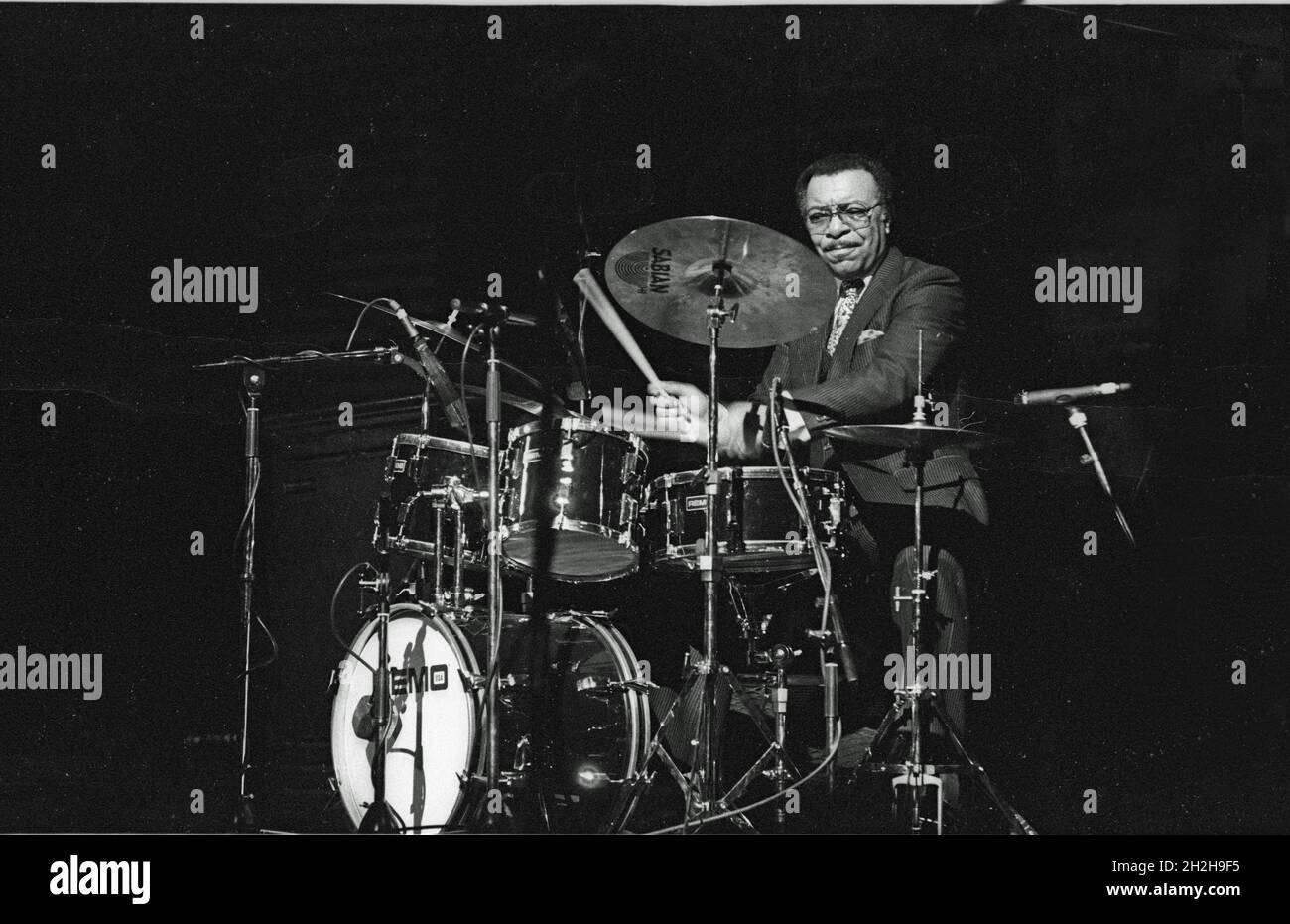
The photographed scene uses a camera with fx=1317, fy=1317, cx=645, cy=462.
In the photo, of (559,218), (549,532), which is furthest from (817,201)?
(549,532)

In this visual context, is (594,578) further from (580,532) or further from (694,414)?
(694,414)

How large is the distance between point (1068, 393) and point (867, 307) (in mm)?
682

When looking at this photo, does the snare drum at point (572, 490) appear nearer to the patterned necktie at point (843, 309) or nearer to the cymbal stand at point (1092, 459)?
the patterned necktie at point (843, 309)

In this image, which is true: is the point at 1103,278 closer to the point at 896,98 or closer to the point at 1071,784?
the point at 896,98

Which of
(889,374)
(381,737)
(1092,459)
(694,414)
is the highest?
(889,374)

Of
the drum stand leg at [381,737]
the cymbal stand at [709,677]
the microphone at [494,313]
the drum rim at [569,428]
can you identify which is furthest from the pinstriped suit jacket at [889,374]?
Answer: the drum stand leg at [381,737]

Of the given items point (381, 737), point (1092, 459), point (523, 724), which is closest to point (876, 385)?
point (1092, 459)

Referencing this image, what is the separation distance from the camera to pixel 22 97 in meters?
4.12

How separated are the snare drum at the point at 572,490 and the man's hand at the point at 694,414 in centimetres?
21

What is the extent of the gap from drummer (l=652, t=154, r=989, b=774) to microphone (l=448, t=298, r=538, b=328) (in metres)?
0.45

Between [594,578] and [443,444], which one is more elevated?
[443,444]

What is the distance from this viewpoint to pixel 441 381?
159 inches

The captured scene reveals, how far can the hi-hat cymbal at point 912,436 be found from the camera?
3.73 metres
